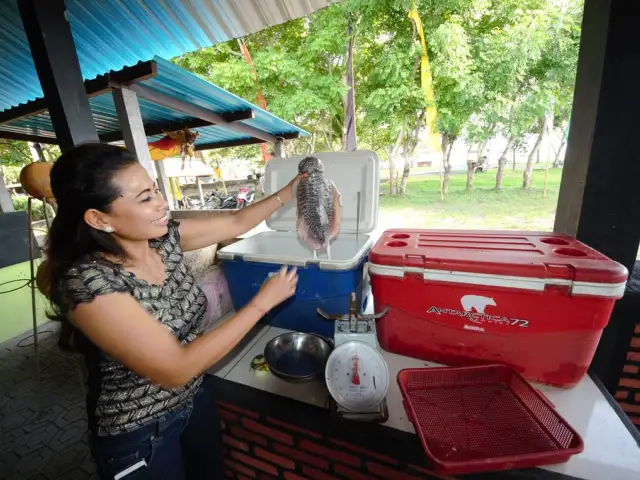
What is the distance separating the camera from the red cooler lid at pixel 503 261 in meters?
0.91

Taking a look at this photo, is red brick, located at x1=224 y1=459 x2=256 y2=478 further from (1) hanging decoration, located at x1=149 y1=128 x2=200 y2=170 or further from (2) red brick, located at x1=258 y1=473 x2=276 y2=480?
(1) hanging decoration, located at x1=149 y1=128 x2=200 y2=170

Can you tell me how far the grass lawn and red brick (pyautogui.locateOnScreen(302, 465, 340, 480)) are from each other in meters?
4.24

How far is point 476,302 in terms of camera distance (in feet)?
3.46

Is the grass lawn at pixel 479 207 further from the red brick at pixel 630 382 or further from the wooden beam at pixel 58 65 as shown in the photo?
the wooden beam at pixel 58 65

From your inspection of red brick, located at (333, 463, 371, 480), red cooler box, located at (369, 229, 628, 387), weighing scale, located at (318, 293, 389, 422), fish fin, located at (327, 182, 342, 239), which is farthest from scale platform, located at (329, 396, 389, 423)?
fish fin, located at (327, 182, 342, 239)

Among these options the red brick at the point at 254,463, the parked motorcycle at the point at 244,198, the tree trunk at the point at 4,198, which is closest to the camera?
the red brick at the point at 254,463

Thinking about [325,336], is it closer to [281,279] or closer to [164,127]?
[281,279]

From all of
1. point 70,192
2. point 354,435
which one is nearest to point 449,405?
point 354,435

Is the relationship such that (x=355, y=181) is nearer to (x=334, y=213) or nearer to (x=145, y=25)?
(x=334, y=213)

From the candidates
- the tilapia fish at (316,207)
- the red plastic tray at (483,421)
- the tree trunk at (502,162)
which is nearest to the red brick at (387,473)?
the red plastic tray at (483,421)

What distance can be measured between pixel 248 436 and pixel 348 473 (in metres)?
0.48

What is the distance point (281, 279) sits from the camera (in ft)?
3.55

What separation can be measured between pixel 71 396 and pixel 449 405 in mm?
3293

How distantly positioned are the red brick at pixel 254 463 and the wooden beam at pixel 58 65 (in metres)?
2.19
